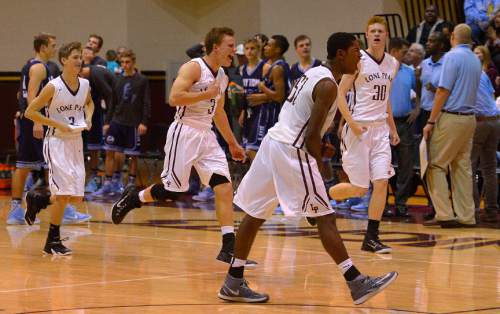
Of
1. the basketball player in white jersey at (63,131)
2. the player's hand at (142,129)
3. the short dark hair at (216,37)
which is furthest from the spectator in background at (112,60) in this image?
the short dark hair at (216,37)

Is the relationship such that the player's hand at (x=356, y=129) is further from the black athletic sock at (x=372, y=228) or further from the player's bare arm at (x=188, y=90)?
the player's bare arm at (x=188, y=90)

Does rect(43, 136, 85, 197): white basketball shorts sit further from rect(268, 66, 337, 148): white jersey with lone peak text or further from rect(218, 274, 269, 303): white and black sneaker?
rect(268, 66, 337, 148): white jersey with lone peak text

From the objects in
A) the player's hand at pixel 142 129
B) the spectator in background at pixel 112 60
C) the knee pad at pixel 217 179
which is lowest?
the player's hand at pixel 142 129

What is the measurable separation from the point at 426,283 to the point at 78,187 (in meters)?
3.32

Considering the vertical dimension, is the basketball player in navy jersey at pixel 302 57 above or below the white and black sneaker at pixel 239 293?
above

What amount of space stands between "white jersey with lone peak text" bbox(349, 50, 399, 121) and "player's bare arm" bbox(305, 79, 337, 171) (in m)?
2.91

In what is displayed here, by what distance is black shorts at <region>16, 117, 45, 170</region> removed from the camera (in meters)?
11.5

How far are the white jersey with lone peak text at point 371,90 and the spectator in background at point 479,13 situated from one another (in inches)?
240

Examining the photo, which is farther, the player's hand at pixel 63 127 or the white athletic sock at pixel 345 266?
the player's hand at pixel 63 127

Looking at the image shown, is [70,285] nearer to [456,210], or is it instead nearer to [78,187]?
[78,187]

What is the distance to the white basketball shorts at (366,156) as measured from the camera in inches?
353

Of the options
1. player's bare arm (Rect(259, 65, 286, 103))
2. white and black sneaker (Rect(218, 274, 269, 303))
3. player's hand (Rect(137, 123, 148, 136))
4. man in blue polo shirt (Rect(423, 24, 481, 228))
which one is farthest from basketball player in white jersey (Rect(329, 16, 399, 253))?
player's hand (Rect(137, 123, 148, 136))

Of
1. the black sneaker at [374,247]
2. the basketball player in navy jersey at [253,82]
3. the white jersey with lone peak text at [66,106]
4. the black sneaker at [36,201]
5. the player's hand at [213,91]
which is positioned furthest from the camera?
the basketball player in navy jersey at [253,82]

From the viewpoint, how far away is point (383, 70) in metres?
9.27
